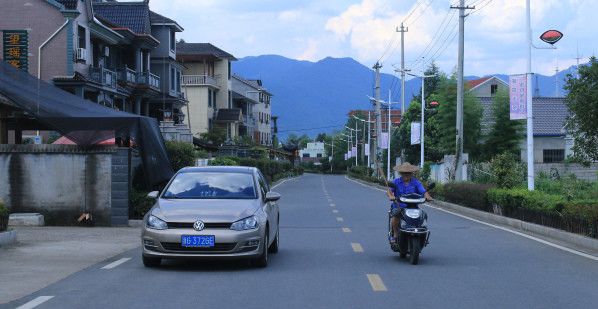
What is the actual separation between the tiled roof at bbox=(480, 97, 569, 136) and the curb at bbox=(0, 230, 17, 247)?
143ft

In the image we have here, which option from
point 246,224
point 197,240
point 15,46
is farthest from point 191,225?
point 15,46

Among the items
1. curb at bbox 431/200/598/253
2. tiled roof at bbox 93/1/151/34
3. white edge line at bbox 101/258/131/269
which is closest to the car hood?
white edge line at bbox 101/258/131/269

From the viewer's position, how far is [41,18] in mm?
36938

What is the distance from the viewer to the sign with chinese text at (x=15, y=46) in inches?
1178

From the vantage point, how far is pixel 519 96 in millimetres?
23531

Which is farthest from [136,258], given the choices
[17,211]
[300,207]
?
[300,207]

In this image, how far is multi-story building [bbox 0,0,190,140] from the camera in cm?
3678

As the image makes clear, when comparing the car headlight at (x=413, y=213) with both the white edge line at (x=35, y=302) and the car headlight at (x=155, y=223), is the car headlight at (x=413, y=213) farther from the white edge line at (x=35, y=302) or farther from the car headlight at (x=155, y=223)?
the white edge line at (x=35, y=302)

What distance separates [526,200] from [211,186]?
11.0m

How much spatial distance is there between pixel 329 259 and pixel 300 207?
55.8 feet

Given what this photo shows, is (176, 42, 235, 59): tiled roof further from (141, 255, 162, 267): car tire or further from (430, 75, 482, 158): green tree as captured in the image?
(141, 255, 162, 267): car tire

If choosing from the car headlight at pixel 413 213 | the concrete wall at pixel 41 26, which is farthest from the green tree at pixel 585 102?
the concrete wall at pixel 41 26

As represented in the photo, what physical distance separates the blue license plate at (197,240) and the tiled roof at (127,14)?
38.3 m

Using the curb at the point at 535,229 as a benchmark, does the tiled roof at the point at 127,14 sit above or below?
above
